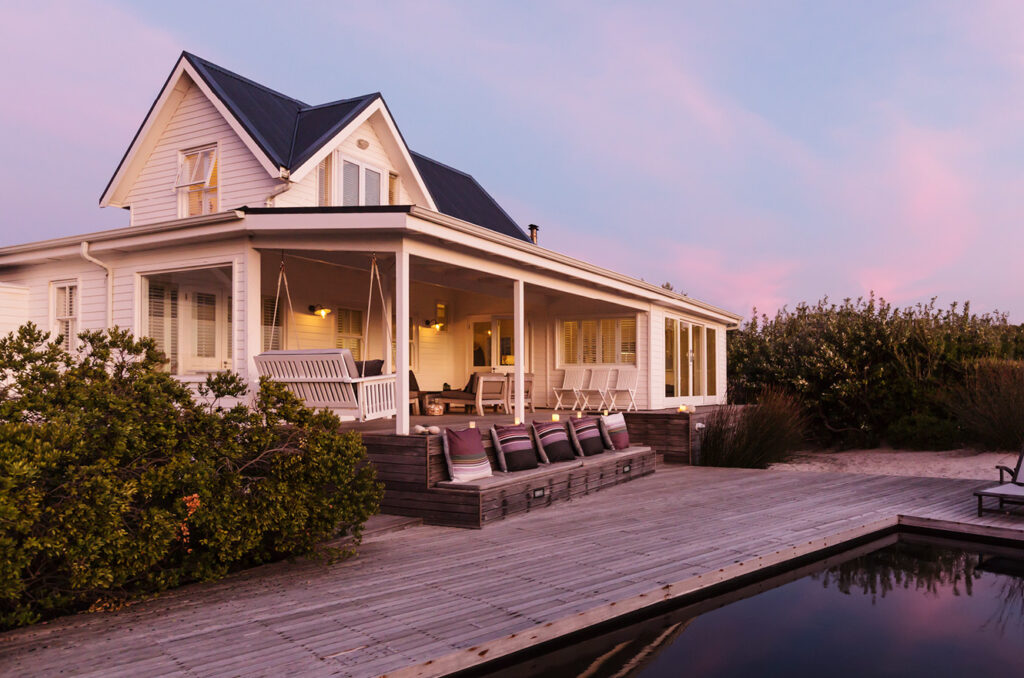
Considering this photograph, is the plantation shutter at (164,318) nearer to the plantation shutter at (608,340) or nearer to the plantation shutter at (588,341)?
the plantation shutter at (588,341)

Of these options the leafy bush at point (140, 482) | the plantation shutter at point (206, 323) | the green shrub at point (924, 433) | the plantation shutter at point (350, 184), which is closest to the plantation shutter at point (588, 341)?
the plantation shutter at point (350, 184)

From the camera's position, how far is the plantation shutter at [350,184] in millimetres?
11656

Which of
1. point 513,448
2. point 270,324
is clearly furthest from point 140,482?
point 270,324

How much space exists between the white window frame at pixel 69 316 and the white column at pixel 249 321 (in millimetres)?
3358

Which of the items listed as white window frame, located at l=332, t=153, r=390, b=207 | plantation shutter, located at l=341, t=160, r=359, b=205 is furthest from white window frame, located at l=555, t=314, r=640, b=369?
plantation shutter, located at l=341, t=160, r=359, b=205

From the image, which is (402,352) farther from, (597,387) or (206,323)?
(597,387)

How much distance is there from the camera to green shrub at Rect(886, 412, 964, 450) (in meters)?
13.6

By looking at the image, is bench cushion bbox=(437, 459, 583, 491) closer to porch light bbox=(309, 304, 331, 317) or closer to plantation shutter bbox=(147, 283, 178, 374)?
porch light bbox=(309, 304, 331, 317)

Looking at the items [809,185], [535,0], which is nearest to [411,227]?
[535,0]

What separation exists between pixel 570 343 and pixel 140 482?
35.8ft

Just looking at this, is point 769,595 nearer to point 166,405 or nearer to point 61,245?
point 166,405

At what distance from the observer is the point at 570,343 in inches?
582

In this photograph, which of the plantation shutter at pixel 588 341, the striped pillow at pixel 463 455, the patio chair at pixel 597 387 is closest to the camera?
the striped pillow at pixel 463 455

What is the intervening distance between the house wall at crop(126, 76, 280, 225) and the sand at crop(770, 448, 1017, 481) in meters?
10.0
